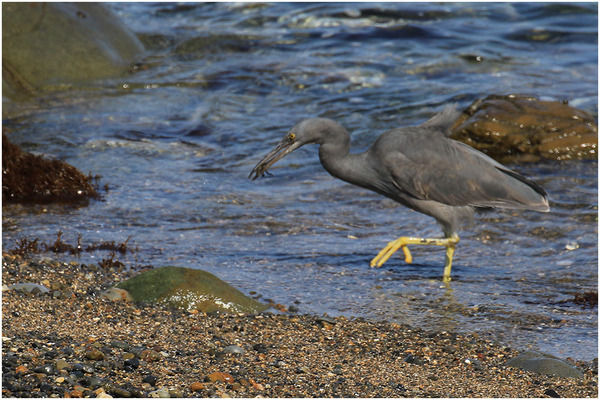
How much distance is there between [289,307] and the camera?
654cm

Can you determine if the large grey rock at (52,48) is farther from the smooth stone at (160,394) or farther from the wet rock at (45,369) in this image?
the smooth stone at (160,394)

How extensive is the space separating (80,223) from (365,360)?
14.1 ft

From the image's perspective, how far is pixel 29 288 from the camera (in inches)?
247

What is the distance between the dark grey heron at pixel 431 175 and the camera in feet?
24.3

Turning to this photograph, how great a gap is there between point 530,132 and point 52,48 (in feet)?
28.4

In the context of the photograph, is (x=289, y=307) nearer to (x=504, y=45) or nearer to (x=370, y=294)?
(x=370, y=294)

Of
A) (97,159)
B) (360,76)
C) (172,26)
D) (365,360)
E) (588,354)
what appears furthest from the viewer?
(172,26)

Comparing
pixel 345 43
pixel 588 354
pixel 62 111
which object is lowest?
pixel 588 354

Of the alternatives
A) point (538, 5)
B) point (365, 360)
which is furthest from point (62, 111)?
point (538, 5)

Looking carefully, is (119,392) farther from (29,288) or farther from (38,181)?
(38,181)

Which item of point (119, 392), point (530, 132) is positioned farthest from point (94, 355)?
point (530, 132)

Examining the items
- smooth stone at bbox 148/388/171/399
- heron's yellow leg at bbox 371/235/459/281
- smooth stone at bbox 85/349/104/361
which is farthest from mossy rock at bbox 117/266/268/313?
smooth stone at bbox 148/388/171/399

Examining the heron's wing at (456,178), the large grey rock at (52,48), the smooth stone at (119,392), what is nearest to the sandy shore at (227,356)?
the smooth stone at (119,392)

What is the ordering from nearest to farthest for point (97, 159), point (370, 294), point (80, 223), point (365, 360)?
point (365, 360)
point (370, 294)
point (80, 223)
point (97, 159)
